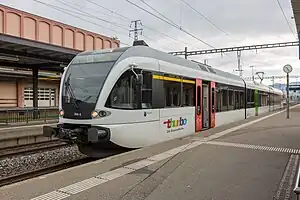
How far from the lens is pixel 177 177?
19.4ft

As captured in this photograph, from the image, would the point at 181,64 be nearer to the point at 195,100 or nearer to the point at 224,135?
the point at 195,100

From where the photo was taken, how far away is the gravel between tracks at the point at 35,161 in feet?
30.2

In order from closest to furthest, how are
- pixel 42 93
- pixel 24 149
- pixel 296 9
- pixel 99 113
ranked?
pixel 99 113, pixel 296 9, pixel 24 149, pixel 42 93

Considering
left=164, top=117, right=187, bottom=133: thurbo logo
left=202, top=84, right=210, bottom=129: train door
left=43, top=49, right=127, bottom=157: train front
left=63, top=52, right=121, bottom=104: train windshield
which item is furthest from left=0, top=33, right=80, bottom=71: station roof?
left=164, top=117, right=187, bottom=133: thurbo logo

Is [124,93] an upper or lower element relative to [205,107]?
upper

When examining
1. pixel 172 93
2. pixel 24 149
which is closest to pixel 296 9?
pixel 172 93

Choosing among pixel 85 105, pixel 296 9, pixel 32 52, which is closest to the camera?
pixel 85 105

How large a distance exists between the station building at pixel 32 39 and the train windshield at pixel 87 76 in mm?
11588

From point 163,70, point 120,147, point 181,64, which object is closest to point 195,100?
point 181,64

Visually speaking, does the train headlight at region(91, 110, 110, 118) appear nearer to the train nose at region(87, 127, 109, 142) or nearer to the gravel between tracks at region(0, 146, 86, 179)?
the train nose at region(87, 127, 109, 142)

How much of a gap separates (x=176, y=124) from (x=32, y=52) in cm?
1159

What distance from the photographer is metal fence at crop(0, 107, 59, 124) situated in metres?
19.7

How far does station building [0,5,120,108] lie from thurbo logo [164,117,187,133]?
41.7ft

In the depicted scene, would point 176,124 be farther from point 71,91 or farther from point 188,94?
point 71,91
